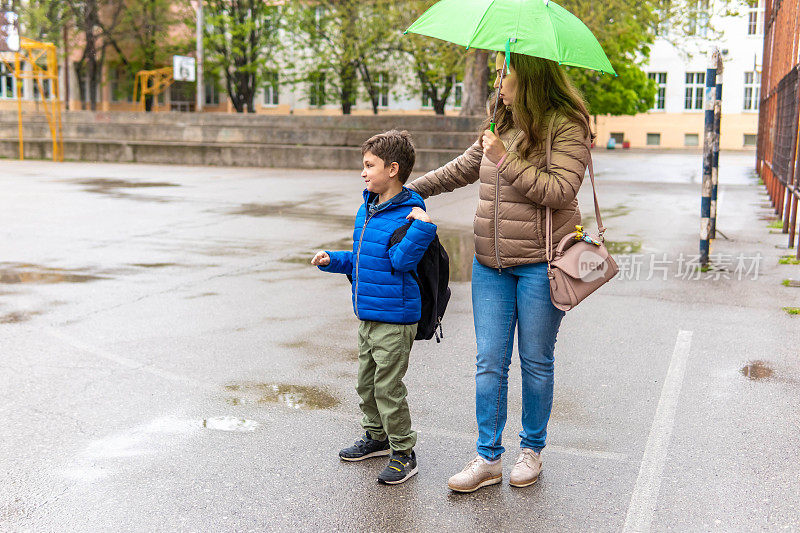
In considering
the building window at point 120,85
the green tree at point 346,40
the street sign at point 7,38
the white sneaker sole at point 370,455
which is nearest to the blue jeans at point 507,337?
the white sneaker sole at point 370,455

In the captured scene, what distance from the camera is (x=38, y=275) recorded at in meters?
8.73

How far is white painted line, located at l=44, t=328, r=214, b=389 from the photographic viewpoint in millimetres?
5309

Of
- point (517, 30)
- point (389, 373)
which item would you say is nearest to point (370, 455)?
point (389, 373)

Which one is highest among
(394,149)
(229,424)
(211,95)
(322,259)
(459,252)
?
(211,95)

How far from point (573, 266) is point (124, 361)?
136 inches

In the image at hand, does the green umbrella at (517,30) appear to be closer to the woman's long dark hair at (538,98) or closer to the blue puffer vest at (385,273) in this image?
the woman's long dark hair at (538,98)

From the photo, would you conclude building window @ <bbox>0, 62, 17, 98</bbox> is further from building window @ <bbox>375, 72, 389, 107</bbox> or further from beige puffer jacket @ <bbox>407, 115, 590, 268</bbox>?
beige puffer jacket @ <bbox>407, 115, 590, 268</bbox>

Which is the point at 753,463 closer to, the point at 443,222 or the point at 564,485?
the point at 564,485

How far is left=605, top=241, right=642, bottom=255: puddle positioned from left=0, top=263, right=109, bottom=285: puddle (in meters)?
6.19

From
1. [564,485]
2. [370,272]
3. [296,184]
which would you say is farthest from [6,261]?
[296,184]

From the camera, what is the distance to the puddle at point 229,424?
14.8 feet

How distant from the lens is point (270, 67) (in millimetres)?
48125

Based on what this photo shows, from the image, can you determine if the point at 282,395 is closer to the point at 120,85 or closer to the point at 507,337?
the point at 507,337

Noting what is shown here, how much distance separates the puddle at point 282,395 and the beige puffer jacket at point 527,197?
168cm
